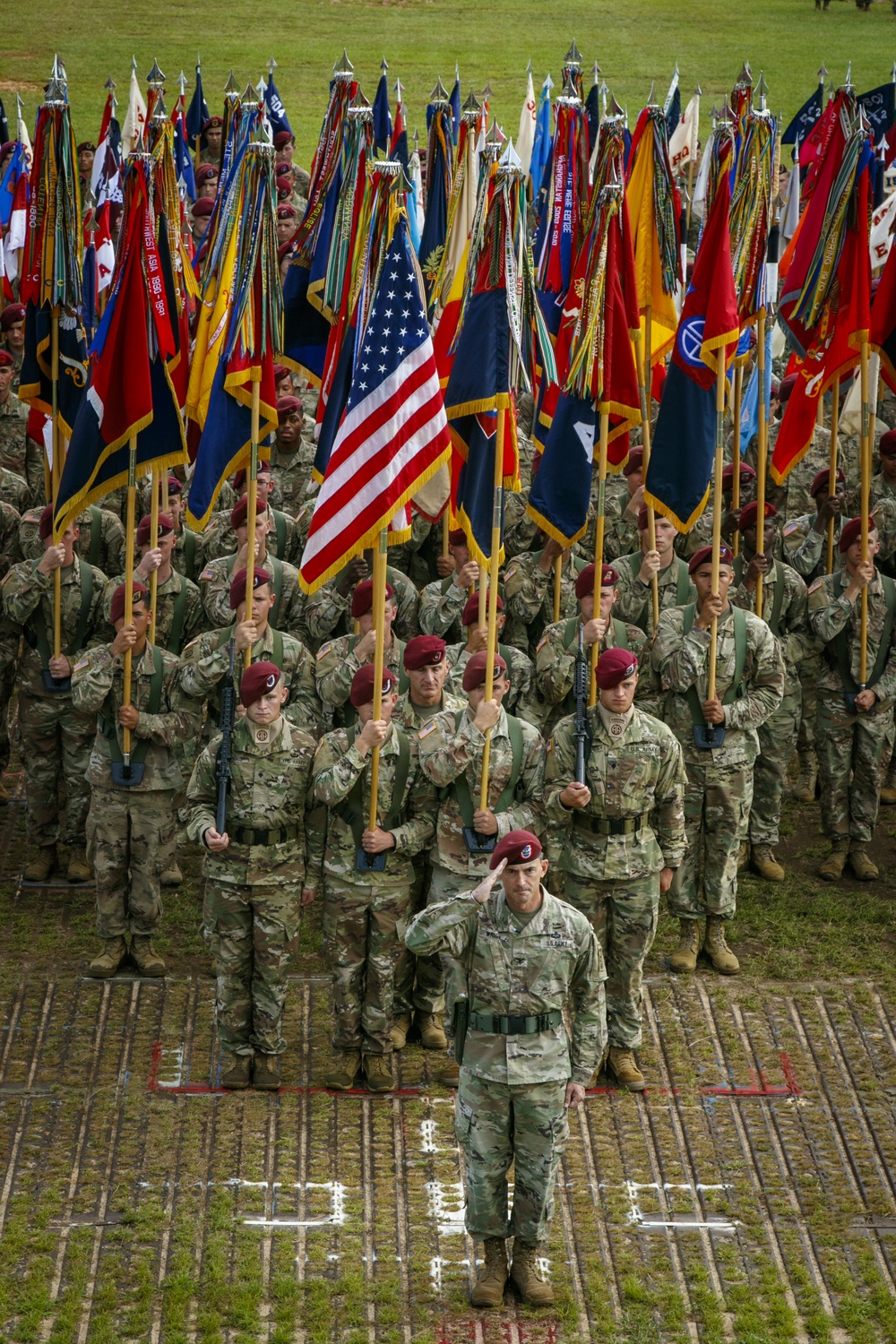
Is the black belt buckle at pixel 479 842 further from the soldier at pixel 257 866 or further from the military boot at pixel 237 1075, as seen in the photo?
the military boot at pixel 237 1075

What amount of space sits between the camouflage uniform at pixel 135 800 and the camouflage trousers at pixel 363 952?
63.7 inches

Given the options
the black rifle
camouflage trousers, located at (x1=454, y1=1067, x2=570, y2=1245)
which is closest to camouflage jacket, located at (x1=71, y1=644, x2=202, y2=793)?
the black rifle

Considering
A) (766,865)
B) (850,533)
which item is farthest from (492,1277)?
(850,533)

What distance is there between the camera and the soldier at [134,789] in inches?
444

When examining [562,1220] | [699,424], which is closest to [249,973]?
[562,1220]

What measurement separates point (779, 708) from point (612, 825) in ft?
10.2

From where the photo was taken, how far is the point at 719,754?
11.5 meters

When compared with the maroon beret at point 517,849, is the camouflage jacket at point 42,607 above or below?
below

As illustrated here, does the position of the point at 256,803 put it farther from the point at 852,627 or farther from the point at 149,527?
the point at 852,627

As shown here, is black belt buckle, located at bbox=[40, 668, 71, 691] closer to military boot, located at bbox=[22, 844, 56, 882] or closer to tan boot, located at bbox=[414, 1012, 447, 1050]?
military boot, located at bbox=[22, 844, 56, 882]

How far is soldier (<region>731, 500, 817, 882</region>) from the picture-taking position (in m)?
12.8

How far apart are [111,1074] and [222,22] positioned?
33.7 m

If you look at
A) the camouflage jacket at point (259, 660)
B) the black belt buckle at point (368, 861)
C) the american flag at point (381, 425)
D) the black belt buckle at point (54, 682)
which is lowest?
the black belt buckle at point (54, 682)

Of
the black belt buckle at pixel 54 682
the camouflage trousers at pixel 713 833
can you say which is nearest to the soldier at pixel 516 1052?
the camouflage trousers at pixel 713 833
